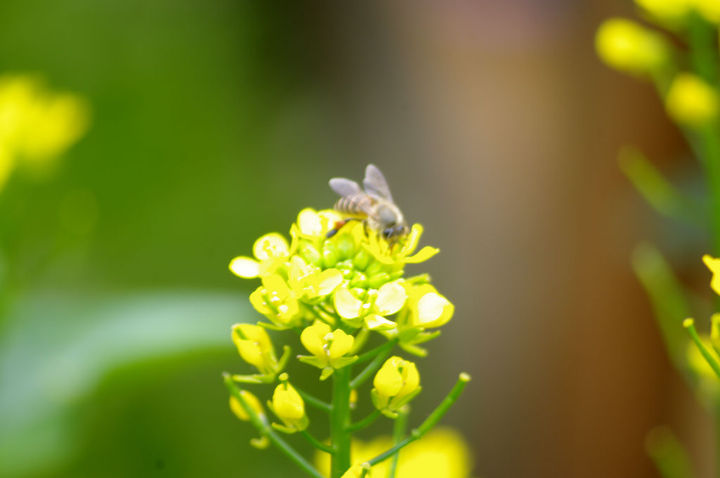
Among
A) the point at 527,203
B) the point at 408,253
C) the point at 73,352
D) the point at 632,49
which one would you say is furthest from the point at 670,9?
the point at 527,203

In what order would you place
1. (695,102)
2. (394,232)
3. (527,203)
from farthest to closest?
1. (527,203)
2. (695,102)
3. (394,232)

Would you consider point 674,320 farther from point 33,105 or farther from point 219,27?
point 219,27

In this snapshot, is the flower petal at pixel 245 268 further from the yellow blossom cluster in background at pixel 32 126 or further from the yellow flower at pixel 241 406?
the yellow blossom cluster in background at pixel 32 126

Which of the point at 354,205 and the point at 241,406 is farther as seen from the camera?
the point at 354,205

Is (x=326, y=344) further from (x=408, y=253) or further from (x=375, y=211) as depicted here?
(x=375, y=211)

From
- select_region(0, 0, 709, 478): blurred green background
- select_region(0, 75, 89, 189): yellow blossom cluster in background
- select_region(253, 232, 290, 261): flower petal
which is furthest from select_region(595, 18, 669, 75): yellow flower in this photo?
select_region(0, 75, 89, 189): yellow blossom cluster in background

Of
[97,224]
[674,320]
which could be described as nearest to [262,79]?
[97,224]
